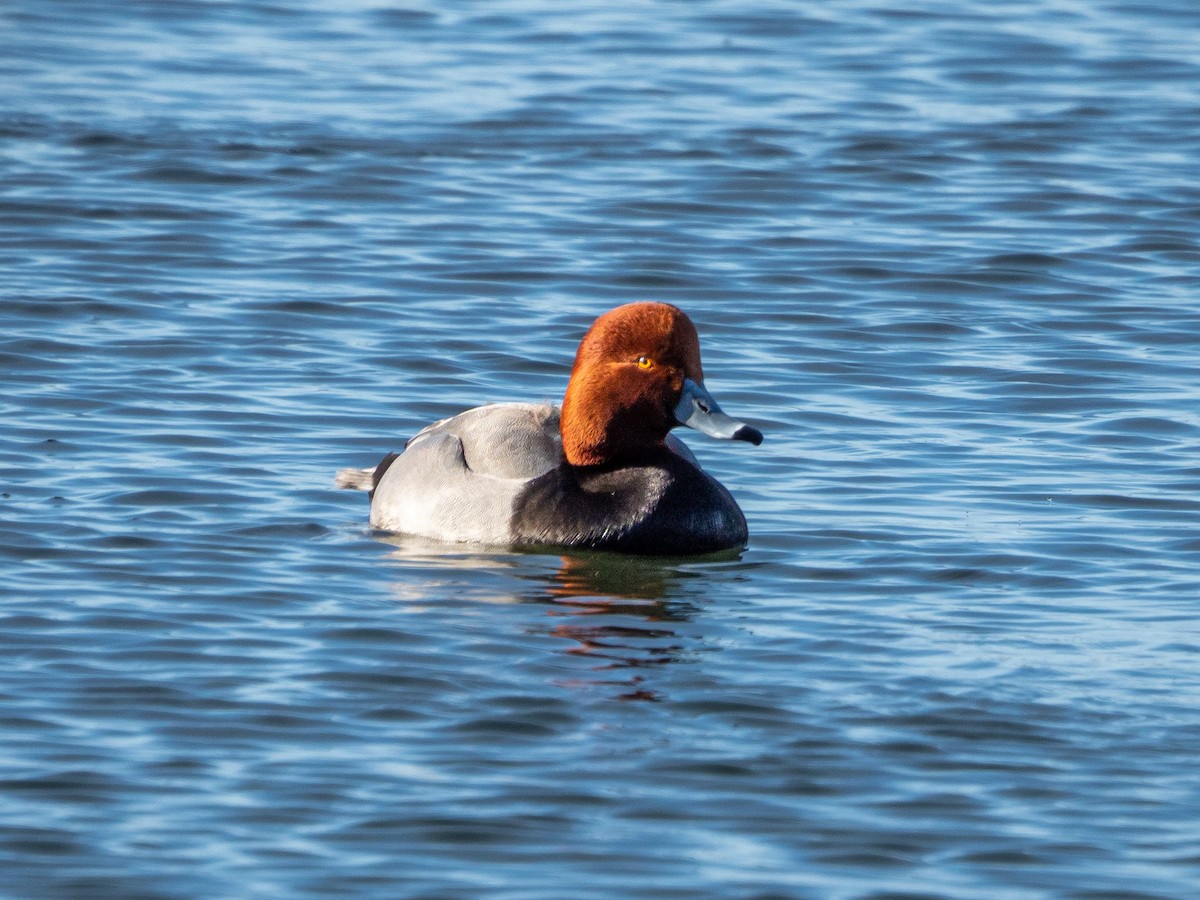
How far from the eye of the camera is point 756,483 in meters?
10.2

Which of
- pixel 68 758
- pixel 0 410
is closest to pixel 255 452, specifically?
pixel 0 410

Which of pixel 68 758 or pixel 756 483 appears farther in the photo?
pixel 756 483

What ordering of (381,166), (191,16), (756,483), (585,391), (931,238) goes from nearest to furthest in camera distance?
(585,391)
(756,483)
(931,238)
(381,166)
(191,16)

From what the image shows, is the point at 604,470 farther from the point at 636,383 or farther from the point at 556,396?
the point at 556,396

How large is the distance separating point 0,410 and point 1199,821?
6469mm

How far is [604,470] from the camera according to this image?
364 inches

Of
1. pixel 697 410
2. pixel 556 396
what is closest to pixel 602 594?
pixel 697 410

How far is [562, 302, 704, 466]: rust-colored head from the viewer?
29.7ft

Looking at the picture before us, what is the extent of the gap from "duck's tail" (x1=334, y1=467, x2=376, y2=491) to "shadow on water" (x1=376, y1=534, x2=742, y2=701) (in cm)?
44

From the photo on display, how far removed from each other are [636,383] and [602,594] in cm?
100

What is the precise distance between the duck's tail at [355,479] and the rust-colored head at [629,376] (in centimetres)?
99

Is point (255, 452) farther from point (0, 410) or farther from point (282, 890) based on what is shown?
point (282, 890)

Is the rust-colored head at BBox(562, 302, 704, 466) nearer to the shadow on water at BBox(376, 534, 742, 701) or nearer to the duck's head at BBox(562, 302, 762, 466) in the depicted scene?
the duck's head at BBox(562, 302, 762, 466)

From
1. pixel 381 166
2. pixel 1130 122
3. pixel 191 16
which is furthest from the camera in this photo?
pixel 191 16
